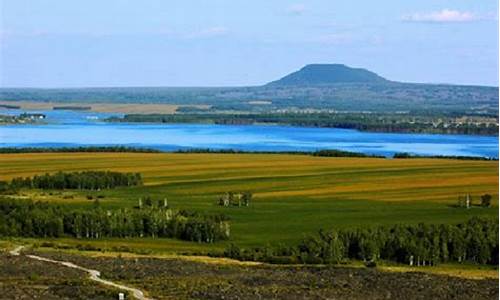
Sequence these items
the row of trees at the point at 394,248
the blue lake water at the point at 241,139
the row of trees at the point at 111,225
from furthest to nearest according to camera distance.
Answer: the blue lake water at the point at 241,139, the row of trees at the point at 111,225, the row of trees at the point at 394,248

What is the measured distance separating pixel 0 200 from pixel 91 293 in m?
27.1

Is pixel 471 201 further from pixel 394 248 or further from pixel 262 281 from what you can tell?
Answer: pixel 262 281

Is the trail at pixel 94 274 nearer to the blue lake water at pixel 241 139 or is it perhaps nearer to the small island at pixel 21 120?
the blue lake water at pixel 241 139

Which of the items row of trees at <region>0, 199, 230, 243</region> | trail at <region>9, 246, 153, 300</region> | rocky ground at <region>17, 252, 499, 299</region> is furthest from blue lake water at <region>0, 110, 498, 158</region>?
trail at <region>9, 246, 153, 300</region>

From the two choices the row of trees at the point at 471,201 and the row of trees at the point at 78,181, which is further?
Answer: the row of trees at the point at 78,181

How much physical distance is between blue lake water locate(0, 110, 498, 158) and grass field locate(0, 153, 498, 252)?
68.6ft

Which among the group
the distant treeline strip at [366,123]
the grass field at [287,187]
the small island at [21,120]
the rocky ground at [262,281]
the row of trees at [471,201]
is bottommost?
the distant treeline strip at [366,123]

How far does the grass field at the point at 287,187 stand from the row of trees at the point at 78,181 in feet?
6.26

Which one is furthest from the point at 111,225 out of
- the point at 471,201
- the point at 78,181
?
the point at 471,201

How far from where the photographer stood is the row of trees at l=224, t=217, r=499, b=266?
4556cm

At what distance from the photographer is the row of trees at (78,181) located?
74.4 meters

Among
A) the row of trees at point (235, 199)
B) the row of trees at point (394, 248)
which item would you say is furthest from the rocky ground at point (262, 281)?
the row of trees at point (235, 199)

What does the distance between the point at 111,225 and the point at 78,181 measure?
22157mm

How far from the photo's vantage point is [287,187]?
7331cm
